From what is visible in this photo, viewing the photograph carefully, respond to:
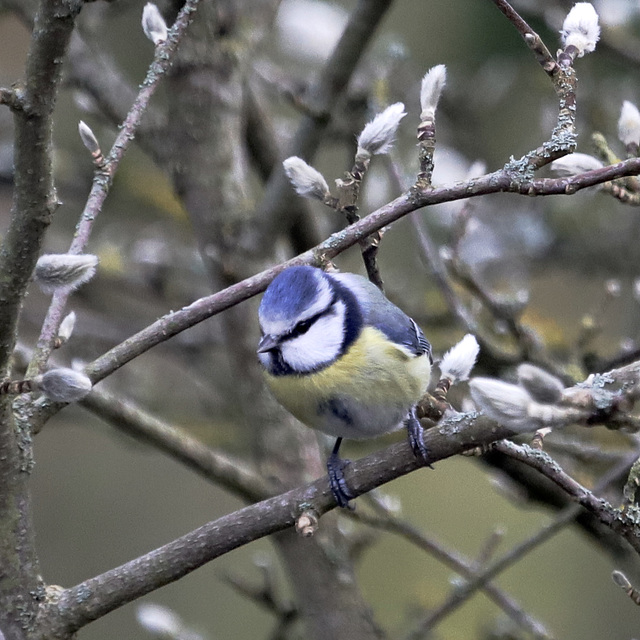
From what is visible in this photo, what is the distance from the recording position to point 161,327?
1263 millimetres

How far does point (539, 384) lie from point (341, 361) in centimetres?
81

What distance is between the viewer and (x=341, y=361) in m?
1.68

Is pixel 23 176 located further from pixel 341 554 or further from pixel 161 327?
pixel 341 554

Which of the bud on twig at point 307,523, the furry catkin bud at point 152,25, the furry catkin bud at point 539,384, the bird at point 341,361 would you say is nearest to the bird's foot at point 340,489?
the bud on twig at point 307,523

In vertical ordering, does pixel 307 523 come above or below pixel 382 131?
below

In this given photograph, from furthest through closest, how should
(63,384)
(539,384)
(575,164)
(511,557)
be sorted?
(511,557), (575,164), (63,384), (539,384)

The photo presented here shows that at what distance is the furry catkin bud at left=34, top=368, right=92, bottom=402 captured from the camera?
1.07 meters

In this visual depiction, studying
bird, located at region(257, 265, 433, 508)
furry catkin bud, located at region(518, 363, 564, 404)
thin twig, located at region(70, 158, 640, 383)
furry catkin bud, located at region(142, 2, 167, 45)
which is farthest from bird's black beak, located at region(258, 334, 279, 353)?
furry catkin bud, located at region(518, 363, 564, 404)

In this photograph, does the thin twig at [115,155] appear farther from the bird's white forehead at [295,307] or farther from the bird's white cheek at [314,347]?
the bird's white cheek at [314,347]

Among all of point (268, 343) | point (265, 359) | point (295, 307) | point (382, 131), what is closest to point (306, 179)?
point (382, 131)

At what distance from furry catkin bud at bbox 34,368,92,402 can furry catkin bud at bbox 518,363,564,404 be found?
52 cm

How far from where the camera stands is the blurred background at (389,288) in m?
2.78

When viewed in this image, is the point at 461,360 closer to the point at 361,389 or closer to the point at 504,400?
the point at 361,389

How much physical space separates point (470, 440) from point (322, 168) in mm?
3178
